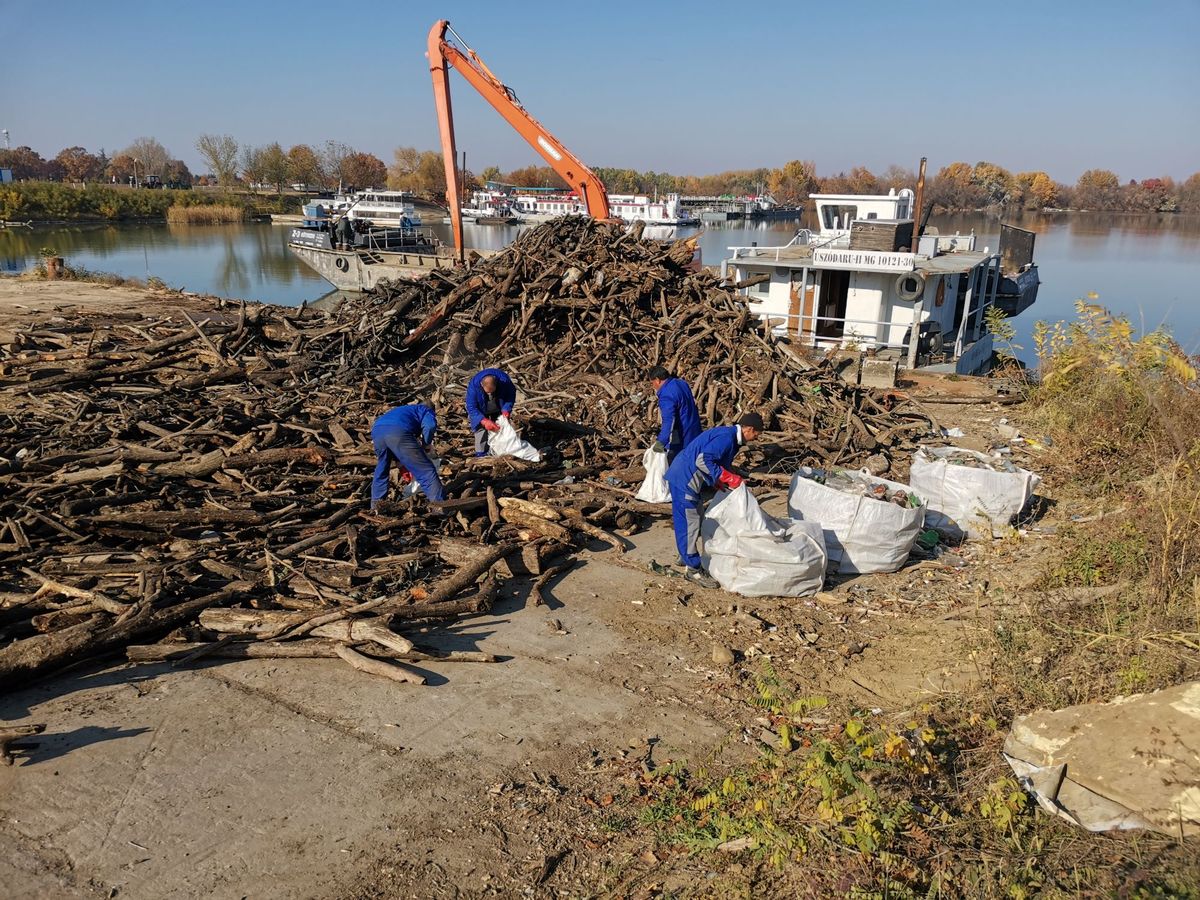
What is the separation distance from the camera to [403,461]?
7.63 meters

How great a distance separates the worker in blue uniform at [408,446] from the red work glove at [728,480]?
2.87 m

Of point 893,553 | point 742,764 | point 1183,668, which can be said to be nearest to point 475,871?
point 742,764

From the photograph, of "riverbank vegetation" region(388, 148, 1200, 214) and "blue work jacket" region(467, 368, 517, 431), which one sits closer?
"blue work jacket" region(467, 368, 517, 431)

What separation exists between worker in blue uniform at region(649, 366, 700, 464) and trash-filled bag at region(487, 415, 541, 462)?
1.71 m

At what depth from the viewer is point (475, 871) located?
3658 mm

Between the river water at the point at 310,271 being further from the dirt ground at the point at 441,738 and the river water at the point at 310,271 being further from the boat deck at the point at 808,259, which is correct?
the dirt ground at the point at 441,738

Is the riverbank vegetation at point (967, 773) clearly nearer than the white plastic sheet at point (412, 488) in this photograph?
Yes

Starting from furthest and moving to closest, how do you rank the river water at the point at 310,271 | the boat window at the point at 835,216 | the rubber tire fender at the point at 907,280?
the river water at the point at 310,271
the boat window at the point at 835,216
the rubber tire fender at the point at 907,280

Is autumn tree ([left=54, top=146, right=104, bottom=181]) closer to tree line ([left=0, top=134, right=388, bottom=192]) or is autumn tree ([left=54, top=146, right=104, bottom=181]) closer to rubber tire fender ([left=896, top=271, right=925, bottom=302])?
tree line ([left=0, top=134, right=388, bottom=192])

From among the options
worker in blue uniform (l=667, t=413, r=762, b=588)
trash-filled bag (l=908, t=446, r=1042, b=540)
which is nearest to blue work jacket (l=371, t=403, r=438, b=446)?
worker in blue uniform (l=667, t=413, r=762, b=588)

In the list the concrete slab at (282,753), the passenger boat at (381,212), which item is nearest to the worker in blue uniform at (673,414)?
the concrete slab at (282,753)

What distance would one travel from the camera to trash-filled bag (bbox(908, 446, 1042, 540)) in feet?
24.5

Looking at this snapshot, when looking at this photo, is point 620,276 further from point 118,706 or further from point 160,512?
point 118,706

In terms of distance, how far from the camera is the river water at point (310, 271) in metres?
32.0
